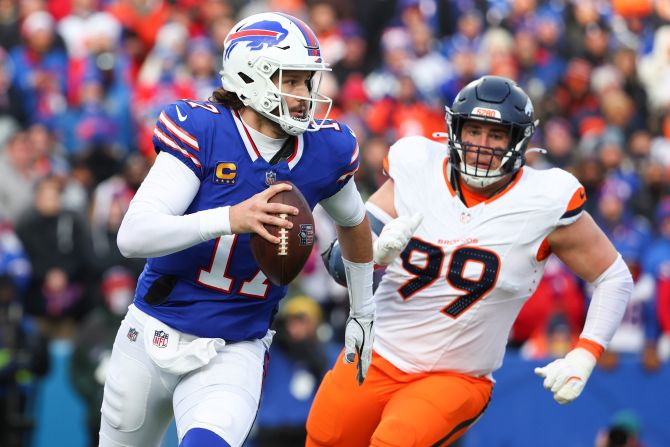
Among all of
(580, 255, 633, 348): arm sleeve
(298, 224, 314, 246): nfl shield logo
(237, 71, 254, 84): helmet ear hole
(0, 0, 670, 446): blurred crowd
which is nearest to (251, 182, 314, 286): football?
(298, 224, 314, 246): nfl shield logo

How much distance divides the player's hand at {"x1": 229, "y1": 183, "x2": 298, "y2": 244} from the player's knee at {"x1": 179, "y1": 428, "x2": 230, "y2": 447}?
68cm

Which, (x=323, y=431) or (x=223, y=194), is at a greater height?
(x=223, y=194)

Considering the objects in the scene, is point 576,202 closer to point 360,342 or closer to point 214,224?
point 360,342

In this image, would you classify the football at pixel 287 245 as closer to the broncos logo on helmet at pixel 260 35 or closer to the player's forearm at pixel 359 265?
the broncos logo on helmet at pixel 260 35

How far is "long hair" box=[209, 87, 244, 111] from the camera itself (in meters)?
4.57

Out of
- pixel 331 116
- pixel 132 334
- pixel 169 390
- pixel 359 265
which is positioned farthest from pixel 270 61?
pixel 331 116

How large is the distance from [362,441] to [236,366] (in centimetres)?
88

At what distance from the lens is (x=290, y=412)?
8.39 metres

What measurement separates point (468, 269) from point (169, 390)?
4.31 feet

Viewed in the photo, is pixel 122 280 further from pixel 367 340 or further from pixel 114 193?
pixel 367 340

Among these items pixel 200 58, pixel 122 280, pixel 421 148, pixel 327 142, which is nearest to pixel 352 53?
pixel 200 58

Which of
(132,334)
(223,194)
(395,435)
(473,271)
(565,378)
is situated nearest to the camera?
(223,194)

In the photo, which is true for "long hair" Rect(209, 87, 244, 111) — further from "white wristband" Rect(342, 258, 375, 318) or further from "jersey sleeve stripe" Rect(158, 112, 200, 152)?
"white wristband" Rect(342, 258, 375, 318)

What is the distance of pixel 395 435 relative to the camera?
474 cm
